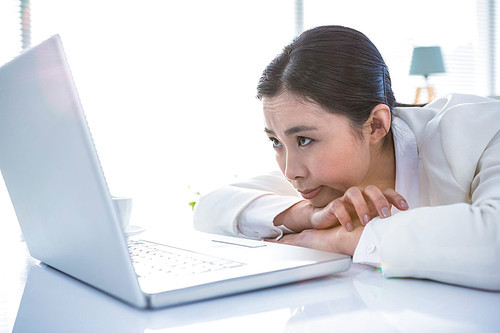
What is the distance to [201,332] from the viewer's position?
17.9 inches

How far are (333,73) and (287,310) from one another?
694 millimetres

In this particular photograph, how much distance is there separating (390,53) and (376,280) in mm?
3589

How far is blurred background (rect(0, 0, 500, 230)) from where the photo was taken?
2.97 m

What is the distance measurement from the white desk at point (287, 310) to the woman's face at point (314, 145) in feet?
1.50

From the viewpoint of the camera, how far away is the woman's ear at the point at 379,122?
115cm

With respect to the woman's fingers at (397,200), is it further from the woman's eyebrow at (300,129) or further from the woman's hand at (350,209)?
the woman's eyebrow at (300,129)

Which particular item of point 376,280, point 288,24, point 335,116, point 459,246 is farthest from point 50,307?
point 288,24

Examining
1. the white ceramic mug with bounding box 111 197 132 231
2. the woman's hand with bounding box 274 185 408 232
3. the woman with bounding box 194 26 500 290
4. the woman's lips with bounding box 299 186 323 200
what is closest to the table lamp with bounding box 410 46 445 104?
the woman with bounding box 194 26 500 290

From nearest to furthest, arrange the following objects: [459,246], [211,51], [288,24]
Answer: [459,246], [211,51], [288,24]

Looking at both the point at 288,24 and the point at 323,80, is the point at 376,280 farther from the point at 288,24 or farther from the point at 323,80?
the point at 288,24

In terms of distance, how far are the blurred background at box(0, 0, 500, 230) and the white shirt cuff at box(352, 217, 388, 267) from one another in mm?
2082

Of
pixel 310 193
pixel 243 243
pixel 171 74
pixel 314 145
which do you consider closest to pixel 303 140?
pixel 314 145

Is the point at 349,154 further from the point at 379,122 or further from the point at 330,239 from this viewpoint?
the point at 330,239

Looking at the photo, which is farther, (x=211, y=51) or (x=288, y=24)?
(x=288, y=24)
